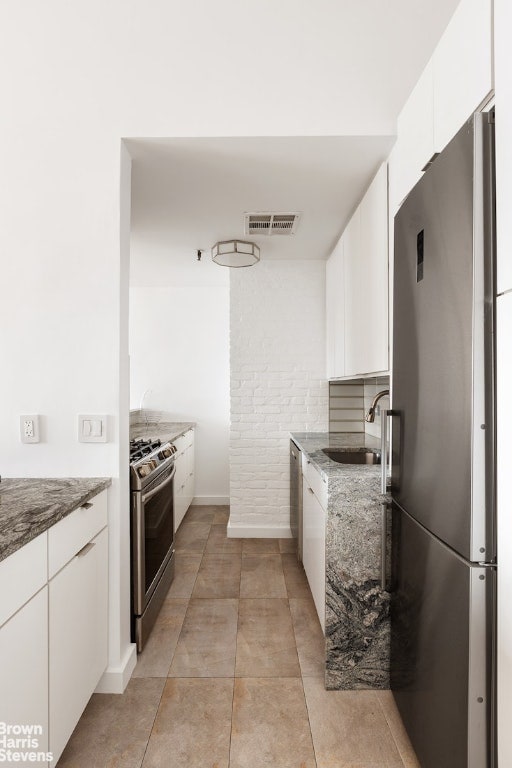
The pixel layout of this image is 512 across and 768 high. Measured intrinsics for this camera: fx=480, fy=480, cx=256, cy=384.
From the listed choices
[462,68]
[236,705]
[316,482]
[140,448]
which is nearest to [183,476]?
[140,448]

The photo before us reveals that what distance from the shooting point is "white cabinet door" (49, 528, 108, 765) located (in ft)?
4.83

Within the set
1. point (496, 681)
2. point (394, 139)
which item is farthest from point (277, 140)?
point (496, 681)

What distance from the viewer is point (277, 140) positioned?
2.08m

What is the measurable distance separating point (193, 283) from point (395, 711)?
400cm

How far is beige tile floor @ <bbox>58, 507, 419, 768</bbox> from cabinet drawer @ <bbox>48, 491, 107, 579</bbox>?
701 millimetres

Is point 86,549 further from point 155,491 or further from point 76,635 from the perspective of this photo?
point 155,491

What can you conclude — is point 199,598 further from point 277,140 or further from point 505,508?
point 277,140

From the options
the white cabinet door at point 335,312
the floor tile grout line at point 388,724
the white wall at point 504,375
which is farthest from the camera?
the white cabinet door at point 335,312

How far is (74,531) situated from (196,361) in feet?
11.9

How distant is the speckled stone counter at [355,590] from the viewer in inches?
78.3

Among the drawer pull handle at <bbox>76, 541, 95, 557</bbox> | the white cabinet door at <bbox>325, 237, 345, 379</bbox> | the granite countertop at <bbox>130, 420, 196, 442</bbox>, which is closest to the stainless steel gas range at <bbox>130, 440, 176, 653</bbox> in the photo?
the drawer pull handle at <bbox>76, 541, 95, 557</bbox>

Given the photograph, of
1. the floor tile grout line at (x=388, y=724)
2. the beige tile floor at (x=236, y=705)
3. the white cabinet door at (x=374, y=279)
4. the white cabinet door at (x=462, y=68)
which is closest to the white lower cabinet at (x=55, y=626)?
the beige tile floor at (x=236, y=705)

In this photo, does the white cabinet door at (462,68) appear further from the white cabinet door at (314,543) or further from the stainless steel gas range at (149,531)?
the stainless steel gas range at (149,531)

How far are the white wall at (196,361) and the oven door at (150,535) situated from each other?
2.10m
